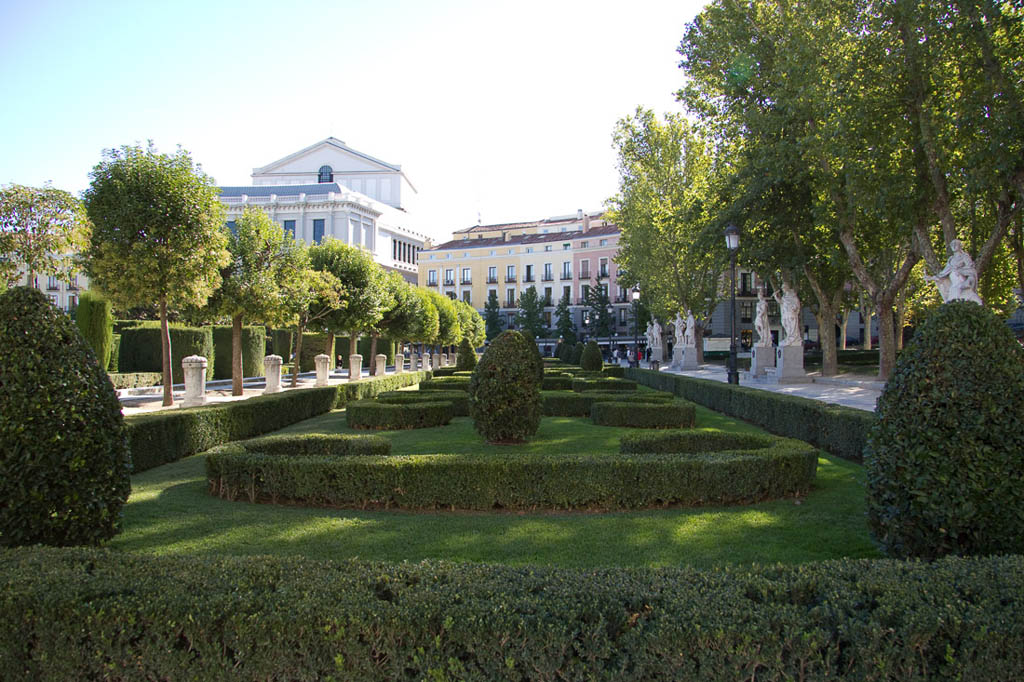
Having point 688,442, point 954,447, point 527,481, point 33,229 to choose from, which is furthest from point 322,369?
point 954,447

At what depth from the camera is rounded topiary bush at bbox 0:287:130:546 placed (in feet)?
13.0

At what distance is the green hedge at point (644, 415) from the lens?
11852 millimetres

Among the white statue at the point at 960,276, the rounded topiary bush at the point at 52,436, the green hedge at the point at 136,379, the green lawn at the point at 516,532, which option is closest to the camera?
the rounded topiary bush at the point at 52,436

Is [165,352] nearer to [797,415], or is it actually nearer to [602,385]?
[602,385]

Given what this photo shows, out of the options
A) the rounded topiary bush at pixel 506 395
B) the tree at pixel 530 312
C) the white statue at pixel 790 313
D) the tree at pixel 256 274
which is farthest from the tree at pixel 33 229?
the tree at pixel 530 312

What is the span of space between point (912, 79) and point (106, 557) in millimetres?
18175

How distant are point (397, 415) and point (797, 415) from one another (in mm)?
7023

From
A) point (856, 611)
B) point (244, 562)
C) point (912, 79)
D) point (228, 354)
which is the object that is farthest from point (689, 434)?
point (228, 354)

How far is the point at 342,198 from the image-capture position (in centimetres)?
5634

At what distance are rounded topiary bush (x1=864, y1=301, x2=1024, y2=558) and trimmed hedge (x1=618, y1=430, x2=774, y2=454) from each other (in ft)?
12.2

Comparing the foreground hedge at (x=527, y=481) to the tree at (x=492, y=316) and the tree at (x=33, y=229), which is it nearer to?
the tree at (x=33, y=229)

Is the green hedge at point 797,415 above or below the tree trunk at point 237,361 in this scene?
below

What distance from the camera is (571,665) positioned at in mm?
2412

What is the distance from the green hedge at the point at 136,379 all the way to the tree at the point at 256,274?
15.8ft
